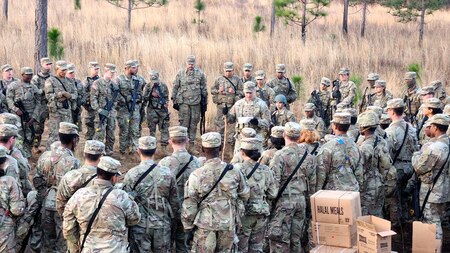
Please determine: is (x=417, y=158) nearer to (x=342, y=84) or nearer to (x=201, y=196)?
(x=201, y=196)

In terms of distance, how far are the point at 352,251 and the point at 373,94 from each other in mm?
7413

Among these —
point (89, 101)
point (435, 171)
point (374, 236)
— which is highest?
point (89, 101)

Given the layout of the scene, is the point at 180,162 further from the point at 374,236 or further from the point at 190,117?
the point at 190,117

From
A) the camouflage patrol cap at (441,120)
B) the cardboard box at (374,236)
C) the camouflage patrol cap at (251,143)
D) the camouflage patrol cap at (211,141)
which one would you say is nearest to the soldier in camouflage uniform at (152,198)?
the camouflage patrol cap at (211,141)

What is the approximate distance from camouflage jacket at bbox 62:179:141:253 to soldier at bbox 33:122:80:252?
1137 mm

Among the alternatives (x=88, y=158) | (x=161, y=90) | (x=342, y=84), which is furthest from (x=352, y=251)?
(x=342, y=84)

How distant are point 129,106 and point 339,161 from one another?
5.23m

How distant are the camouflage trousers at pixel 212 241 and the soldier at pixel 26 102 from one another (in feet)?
18.6

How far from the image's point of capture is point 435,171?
952 cm

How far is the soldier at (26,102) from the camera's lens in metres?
12.1

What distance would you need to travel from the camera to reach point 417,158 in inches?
375

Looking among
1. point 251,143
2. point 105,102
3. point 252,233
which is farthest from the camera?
point 105,102

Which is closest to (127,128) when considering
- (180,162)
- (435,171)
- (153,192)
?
(180,162)

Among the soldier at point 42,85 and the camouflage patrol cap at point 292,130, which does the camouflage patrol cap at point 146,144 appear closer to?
the camouflage patrol cap at point 292,130
